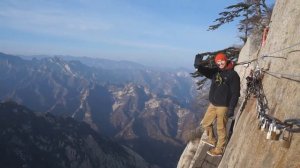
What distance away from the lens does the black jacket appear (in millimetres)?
10961

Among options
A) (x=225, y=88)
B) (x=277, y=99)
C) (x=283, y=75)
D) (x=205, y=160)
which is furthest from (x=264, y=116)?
(x=205, y=160)

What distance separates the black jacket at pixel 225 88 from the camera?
36.0ft

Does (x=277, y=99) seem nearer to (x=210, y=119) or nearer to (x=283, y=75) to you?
(x=283, y=75)

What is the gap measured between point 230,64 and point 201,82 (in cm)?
2943

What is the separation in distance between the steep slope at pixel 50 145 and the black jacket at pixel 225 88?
13558cm

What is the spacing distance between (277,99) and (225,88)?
3.44 m

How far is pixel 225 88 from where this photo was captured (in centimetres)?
1115

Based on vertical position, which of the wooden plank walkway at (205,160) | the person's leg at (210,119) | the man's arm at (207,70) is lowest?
the wooden plank walkway at (205,160)

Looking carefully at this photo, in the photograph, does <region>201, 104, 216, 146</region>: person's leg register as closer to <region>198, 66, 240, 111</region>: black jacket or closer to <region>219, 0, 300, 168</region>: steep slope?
<region>198, 66, 240, 111</region>: black jacket

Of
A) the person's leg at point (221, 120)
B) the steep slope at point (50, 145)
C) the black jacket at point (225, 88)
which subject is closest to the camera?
the black jacket at point (225, 88)

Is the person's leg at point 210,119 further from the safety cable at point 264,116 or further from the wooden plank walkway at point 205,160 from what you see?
the wooden plank walkway at point 205,160

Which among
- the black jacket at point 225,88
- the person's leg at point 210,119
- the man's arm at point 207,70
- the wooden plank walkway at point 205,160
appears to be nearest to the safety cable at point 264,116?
the black jacket at point 225,88

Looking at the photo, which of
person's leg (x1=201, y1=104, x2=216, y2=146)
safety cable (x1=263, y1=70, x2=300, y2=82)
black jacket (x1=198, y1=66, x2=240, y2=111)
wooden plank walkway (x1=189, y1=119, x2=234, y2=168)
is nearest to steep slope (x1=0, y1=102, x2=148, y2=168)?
wooden plank walkway (x1=189, y1=119, x2=234, y2=168)

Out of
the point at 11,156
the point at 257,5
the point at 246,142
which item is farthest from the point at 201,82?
the point at 11,156
